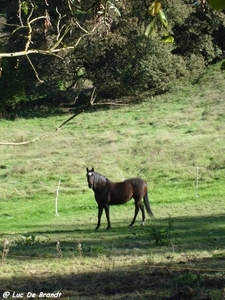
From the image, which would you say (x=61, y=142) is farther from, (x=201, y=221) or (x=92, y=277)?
(x=92, y=277)

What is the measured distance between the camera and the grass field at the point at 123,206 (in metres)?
7.72

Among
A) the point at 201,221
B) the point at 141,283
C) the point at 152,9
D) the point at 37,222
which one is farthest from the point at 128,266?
the point at 37,222

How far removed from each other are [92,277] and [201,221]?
806 centimetres

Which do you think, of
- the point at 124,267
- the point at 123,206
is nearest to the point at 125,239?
the point at 124,267

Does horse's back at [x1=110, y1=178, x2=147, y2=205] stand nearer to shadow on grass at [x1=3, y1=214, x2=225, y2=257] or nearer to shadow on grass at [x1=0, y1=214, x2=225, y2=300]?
shadow on grass at [x1=3, y1=214, x2=225, y2=257]

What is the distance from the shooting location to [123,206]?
20844 mm

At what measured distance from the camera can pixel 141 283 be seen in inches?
290

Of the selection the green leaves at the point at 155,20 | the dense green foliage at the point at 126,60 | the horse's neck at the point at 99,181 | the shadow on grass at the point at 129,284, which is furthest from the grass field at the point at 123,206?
the green leaves at the point at 155,20

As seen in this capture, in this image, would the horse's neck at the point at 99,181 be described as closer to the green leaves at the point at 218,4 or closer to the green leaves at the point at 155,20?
the green leaves at the point at 155,20

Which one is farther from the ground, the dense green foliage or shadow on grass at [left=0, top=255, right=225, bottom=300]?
shadow on grass at [left=0, top=255, right=225, bottom=300]

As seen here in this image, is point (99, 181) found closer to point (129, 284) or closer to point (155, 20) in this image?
point (129, 284)

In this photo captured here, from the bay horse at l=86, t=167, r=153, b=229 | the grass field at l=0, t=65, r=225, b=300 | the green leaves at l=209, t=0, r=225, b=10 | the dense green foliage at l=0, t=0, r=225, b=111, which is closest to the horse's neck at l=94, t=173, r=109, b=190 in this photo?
the bay horse at l=86, t=167, r=153, b=229

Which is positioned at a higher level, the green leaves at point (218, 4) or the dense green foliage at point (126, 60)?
the green leaves at point (218, 4)

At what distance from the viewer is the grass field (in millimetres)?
7723
